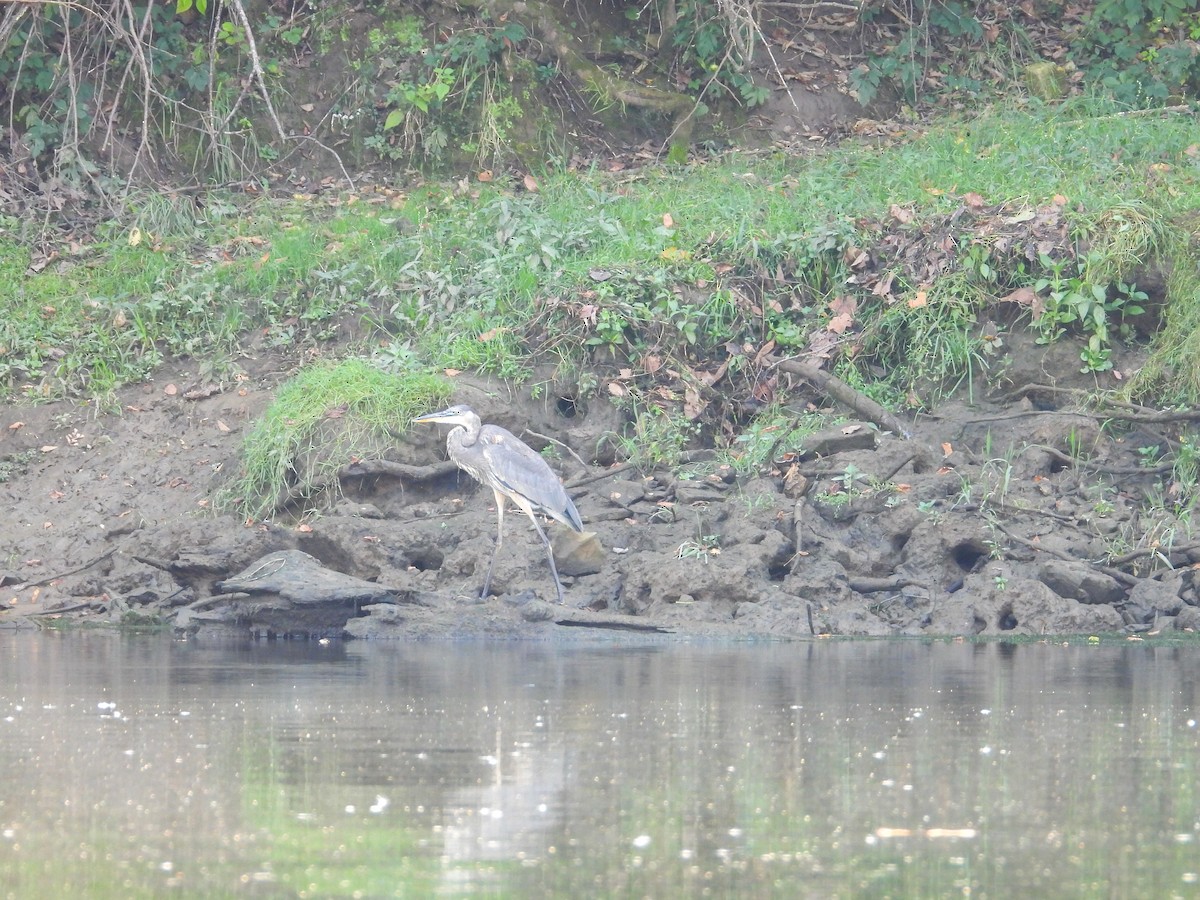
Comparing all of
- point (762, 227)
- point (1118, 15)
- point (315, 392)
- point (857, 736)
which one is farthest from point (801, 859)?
point (1118, 15)

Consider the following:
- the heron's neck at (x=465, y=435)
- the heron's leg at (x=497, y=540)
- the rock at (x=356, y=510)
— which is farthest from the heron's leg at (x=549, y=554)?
the rock at (x=356, y=510)

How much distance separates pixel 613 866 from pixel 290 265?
9.00m

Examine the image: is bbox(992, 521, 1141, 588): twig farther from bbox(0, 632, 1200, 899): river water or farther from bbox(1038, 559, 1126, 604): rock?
bbox(0, 632, 1200, 899): river water

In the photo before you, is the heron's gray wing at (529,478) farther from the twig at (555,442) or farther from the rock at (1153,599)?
the rock at (1153,599)

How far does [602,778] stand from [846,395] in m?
5.96

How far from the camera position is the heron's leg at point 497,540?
962 centimetres

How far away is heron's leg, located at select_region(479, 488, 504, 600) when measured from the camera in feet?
31.6

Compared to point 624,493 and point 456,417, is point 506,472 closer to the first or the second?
point 456,417

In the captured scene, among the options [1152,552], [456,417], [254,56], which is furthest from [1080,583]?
[254,56]

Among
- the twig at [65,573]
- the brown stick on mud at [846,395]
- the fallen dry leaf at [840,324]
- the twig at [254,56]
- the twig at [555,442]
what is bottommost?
the twig at [65,573]

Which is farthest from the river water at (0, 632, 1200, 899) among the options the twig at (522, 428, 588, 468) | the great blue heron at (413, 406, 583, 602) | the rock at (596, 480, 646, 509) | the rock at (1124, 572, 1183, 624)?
the twig at (522, 428, 588, 468)

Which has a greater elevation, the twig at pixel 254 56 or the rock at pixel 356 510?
the twig at pixel 254 56

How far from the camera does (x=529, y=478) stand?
985 cm

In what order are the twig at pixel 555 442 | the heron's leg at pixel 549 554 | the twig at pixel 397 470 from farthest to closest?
the twig at pixel 555 442, the twig at pixel 397 470, the heron's leg at pixel 549 554
